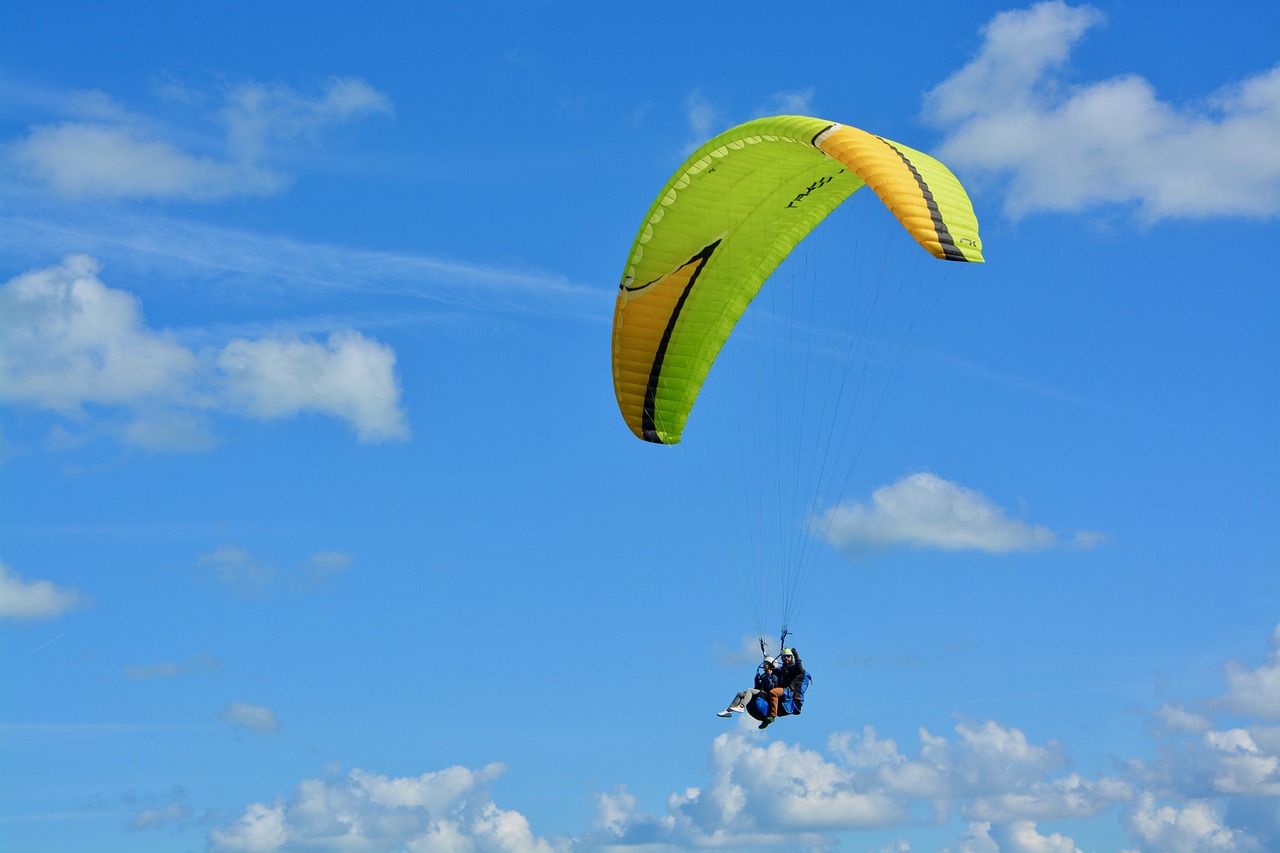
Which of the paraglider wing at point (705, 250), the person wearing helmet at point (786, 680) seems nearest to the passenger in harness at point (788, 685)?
the person wearing helmet at point (786, 680)

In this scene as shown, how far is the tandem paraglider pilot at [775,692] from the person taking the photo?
32750mm

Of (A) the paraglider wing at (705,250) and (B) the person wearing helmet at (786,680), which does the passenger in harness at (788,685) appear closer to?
(B) the person wearing helmet at (786,680)

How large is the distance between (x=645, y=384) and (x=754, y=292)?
2.67 meters

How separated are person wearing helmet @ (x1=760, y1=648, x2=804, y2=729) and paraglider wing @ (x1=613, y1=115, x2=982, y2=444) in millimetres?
5665

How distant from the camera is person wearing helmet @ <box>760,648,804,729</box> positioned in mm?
32781

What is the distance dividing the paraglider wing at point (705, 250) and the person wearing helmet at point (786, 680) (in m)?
5.66

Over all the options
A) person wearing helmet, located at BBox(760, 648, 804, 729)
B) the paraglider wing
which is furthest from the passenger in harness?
the paraglider wing

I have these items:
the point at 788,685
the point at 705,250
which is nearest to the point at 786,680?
the point at 788,685

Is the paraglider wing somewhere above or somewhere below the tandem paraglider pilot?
above

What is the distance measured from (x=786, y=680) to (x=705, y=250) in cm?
806

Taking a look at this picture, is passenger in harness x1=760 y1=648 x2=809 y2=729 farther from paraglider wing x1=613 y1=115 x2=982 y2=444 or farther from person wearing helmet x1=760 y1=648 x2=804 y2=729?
paraglider wing x1=613 y1=115 x2=982 y2=444

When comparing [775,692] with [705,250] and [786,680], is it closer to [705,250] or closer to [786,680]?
A: [786,680]

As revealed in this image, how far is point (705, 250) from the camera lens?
1406 inches

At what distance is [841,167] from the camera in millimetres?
34875
